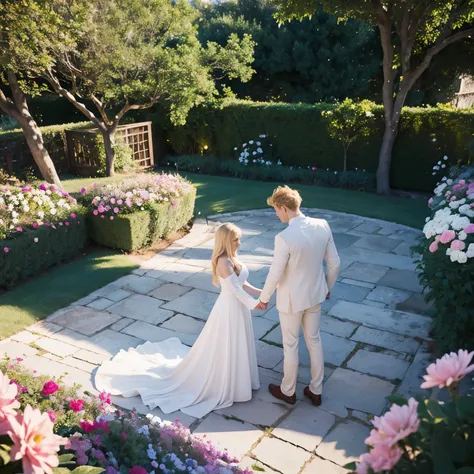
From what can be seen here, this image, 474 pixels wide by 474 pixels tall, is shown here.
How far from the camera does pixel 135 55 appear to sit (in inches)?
460

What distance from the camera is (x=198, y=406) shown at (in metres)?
4.83

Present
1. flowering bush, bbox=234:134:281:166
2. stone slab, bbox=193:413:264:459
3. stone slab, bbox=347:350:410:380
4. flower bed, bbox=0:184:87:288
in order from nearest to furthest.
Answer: stone slab, bbox=193:413:264:459, stone slab, bbox=347:350:410:380, flower bed, bbox=0:184:87:288, flowering bush, bbox=234:134:281:166

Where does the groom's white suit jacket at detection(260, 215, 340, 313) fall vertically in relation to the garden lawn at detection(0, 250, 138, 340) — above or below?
above

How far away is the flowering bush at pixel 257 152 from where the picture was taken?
49.6 ft

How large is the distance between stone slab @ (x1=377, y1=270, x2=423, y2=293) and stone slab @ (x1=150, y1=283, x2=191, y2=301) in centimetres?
295

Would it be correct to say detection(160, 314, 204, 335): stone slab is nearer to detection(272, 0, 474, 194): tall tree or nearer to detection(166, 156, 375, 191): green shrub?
detection(272, 0, 474, 194): tall tree

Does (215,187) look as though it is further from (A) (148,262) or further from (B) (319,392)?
(B) (319,392)

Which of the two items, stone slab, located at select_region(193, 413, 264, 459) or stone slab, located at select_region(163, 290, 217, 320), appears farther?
stone slab, located at select_region(163, 290, 217, 320)

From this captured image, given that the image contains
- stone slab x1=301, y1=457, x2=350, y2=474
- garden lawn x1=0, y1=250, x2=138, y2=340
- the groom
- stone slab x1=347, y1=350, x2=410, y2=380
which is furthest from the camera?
garden lawn x1=0, y1=250, x2=138, y2=340

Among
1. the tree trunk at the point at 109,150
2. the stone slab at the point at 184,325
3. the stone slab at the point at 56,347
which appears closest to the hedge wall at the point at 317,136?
the tree trunk at the point at 109,150

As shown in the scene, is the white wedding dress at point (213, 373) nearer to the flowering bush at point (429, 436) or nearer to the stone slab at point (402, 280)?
the flowering bush at point (429, 436)

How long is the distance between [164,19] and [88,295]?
7526 millimetres

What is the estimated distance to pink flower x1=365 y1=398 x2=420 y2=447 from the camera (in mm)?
1474

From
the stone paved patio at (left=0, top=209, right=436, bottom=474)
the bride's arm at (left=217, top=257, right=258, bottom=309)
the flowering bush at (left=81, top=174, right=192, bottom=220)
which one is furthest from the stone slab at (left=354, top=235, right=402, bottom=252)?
the bride's arm at (left=217, top=257, right=258, bottom=309)
